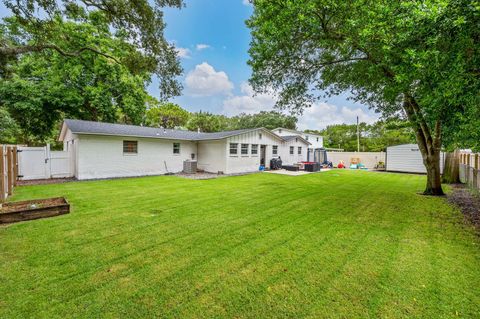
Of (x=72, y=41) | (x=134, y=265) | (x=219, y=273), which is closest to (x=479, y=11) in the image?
Answer: (x=219, y=273)

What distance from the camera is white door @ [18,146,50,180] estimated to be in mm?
10367

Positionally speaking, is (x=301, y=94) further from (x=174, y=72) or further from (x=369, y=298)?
(x=369, y=298)

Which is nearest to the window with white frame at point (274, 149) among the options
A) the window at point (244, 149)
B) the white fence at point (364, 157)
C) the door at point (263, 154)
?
the door at point (263, 154)

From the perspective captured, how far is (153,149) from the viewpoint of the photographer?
1359 centimetres

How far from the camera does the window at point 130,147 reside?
41.0 ft

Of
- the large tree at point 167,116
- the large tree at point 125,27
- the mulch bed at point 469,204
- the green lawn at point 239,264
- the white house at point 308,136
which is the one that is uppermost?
the large tree at point 167,116

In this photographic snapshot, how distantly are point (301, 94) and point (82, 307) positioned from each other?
923 cm

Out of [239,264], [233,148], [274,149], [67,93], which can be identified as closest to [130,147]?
[233,148]

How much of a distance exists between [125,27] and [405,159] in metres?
20.2

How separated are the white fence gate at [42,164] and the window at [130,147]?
8.99 feet

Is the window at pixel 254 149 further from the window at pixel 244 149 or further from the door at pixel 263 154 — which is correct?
the door at pixel 263 154

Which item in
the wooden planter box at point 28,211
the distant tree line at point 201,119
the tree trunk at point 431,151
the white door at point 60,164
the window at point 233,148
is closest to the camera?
the wooden planter box at point 28,211

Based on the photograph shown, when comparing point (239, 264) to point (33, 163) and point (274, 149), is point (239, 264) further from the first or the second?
point (274, 149)

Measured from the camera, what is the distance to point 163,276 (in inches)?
110
